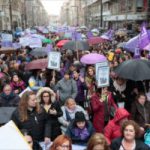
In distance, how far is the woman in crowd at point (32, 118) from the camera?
19.7 ft

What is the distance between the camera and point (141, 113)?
6.99 meters

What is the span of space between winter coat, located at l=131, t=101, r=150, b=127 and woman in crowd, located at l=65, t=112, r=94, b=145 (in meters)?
1.34

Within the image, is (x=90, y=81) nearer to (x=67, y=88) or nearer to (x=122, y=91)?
(x=67, y=88)

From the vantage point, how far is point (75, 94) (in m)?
9.02

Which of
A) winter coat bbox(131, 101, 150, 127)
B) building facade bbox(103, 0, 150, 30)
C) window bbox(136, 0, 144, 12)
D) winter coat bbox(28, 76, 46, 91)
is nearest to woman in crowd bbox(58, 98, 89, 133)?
winter coat bbox(131, 101, 150, 127)

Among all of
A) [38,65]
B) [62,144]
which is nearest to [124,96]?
[38,65]

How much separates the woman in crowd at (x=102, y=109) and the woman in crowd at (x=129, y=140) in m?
2.41

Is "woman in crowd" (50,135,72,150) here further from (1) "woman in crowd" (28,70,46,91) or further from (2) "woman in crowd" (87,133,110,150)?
(1) "woman in crowd" (28,70,46,91)

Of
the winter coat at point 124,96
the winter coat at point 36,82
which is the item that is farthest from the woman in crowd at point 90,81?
the winter coat at point 36,82

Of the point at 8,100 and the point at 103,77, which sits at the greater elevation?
the point at 103,77

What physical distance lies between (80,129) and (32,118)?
75 centimetres

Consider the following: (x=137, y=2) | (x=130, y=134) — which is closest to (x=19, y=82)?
(x=130, y=134)

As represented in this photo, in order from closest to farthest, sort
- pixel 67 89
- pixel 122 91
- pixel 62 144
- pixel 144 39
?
1. pixel 62 144
2. pixel 122 91
3. pixel 67 89
4. pixel 144 39

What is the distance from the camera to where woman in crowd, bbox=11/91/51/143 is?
5996 mm
